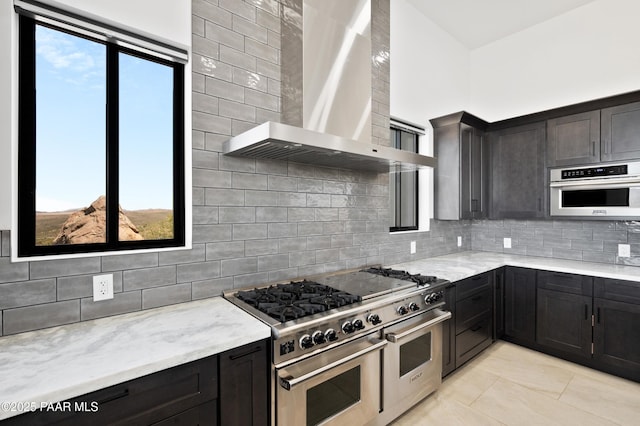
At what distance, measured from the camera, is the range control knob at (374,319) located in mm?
1804

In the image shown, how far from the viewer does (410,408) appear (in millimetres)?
2178

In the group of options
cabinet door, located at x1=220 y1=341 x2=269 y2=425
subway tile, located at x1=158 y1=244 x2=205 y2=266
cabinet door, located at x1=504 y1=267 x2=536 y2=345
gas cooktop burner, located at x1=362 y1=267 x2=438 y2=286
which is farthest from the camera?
cabinet door, located at x1=504 y1=267 x2=536 y2=345

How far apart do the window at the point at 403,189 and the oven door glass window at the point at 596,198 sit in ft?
4.74

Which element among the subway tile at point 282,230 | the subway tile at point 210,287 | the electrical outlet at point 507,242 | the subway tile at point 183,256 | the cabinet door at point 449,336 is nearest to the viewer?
the subway tile at point 183,256

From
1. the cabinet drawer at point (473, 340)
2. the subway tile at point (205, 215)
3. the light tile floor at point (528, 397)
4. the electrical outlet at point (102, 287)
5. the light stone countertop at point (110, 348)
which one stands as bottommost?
the light tile floor at point (528, 397)

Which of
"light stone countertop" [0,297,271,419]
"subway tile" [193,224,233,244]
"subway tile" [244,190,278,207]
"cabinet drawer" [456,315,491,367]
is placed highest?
"subway tile" [244,190,278,207]

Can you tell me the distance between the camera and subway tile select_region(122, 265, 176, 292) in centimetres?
162

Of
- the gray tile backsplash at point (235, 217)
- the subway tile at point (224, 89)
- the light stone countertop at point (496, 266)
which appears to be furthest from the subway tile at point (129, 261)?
the light stone countertop at point (496, 266)

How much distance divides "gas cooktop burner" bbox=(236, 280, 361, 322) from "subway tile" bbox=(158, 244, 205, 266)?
33 cm

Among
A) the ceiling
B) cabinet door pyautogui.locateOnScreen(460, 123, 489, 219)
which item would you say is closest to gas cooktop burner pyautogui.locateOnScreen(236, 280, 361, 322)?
cabinet door pyautogui.locateOnScreen(460, 123, 489, 219)

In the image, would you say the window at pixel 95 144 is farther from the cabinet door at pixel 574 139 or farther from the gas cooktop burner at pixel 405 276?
the cabinet door at pixel 574 139

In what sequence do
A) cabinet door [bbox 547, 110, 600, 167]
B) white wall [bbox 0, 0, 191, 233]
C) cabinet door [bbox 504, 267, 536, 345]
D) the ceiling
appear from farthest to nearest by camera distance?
the ceiling, cabinet door [bbox 504, 267, 536, 345], cabinet door [bbox 547, 110, 600, 167], white wall [bbox 0, 0, 191, 233]

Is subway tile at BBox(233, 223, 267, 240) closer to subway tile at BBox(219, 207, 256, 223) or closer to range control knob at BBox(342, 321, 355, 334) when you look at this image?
subway tile at BBox(219, 207, 256, 223)

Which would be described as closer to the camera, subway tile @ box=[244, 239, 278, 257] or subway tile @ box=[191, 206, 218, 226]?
subway tile @ box=[191, 206, 218, 226]
